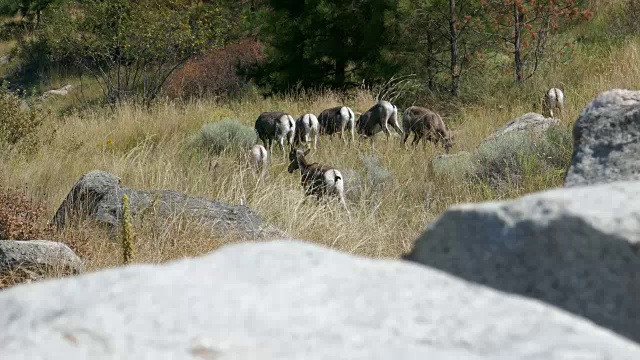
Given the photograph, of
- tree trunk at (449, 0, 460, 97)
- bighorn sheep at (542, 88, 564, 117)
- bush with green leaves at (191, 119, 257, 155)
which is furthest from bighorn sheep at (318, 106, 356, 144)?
tree trunk at (449, 0, 460, 97)

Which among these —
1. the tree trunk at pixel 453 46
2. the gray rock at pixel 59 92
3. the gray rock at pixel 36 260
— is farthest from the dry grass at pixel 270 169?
the gray rock at pixel 59 92

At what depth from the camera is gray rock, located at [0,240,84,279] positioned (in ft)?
18.0

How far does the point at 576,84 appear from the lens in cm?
1427

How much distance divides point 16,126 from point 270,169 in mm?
3267

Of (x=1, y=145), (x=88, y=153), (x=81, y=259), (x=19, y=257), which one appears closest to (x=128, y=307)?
(x=19, y=257)

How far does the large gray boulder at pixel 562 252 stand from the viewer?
1384 mm

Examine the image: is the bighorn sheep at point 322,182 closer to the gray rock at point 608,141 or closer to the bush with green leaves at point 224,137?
the bush with green leaves at point 224,137

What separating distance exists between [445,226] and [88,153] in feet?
34.2

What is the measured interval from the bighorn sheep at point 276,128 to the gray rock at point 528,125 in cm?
286

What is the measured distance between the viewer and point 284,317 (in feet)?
4.01

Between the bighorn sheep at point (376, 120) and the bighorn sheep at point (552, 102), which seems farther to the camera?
the bighorn sheep at point (376, 120)

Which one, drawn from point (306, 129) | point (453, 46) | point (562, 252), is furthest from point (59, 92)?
point (562, 252)

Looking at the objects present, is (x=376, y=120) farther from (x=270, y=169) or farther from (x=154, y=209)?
(x=154, y=209)

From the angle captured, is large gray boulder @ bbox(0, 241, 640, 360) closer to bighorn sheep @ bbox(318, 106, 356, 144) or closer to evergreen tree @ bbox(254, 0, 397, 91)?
bighorn sheep @ bbox(318, 106, 356, 144)
